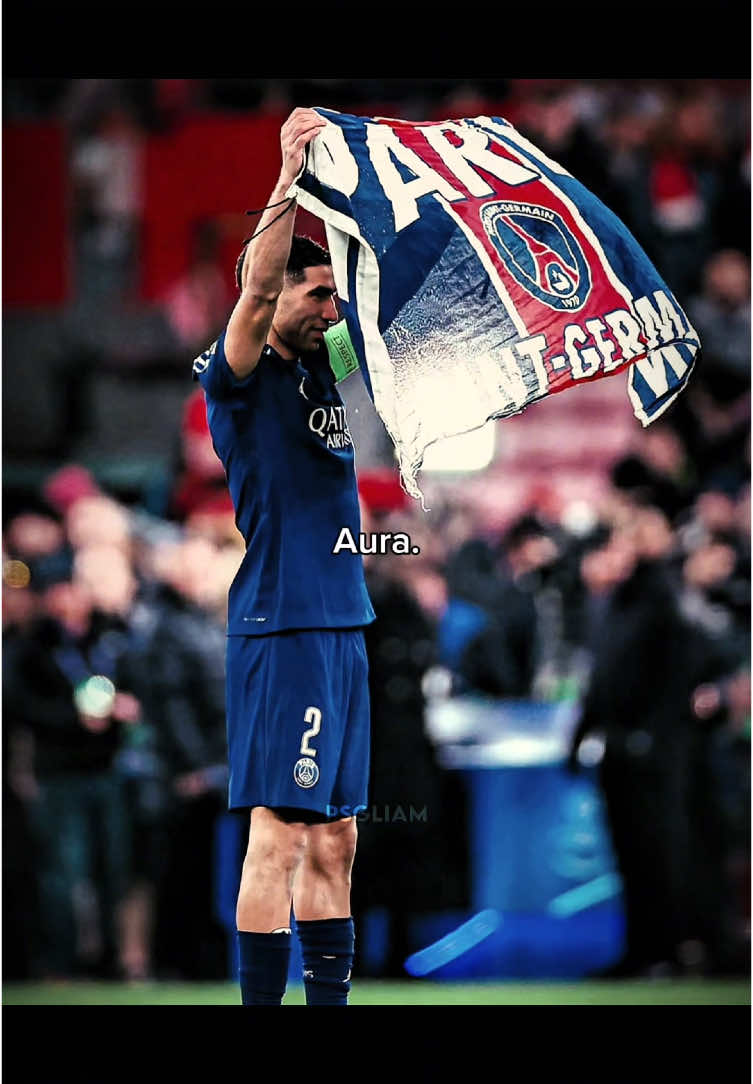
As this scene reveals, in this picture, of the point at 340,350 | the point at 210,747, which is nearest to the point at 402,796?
the point at 210,747

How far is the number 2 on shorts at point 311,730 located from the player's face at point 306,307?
35.4 inches

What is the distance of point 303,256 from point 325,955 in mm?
A: 1709

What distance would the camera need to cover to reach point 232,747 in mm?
4262

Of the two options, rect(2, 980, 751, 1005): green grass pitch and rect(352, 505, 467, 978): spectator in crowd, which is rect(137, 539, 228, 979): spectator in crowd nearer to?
rect(2, 980, 751, 1005): green grass pitch

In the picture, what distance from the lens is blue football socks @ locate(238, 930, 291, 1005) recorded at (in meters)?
4.14

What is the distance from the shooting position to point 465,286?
429 centimetres

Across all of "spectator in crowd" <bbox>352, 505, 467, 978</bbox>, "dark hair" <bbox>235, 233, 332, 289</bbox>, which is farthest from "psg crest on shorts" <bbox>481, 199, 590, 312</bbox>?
"spectator in crowd" <bbox>352, 505, 467, 978</bbox>

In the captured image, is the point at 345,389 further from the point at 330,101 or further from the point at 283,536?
the point at 330,101

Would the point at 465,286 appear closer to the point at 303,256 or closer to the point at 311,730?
the point at 303,256

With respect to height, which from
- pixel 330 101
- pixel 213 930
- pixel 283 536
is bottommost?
pixel 213 930

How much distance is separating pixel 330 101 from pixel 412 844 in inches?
109

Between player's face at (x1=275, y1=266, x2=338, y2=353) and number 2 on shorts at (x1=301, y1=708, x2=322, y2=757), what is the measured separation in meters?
0.90

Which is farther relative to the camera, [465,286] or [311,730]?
[465,286]
